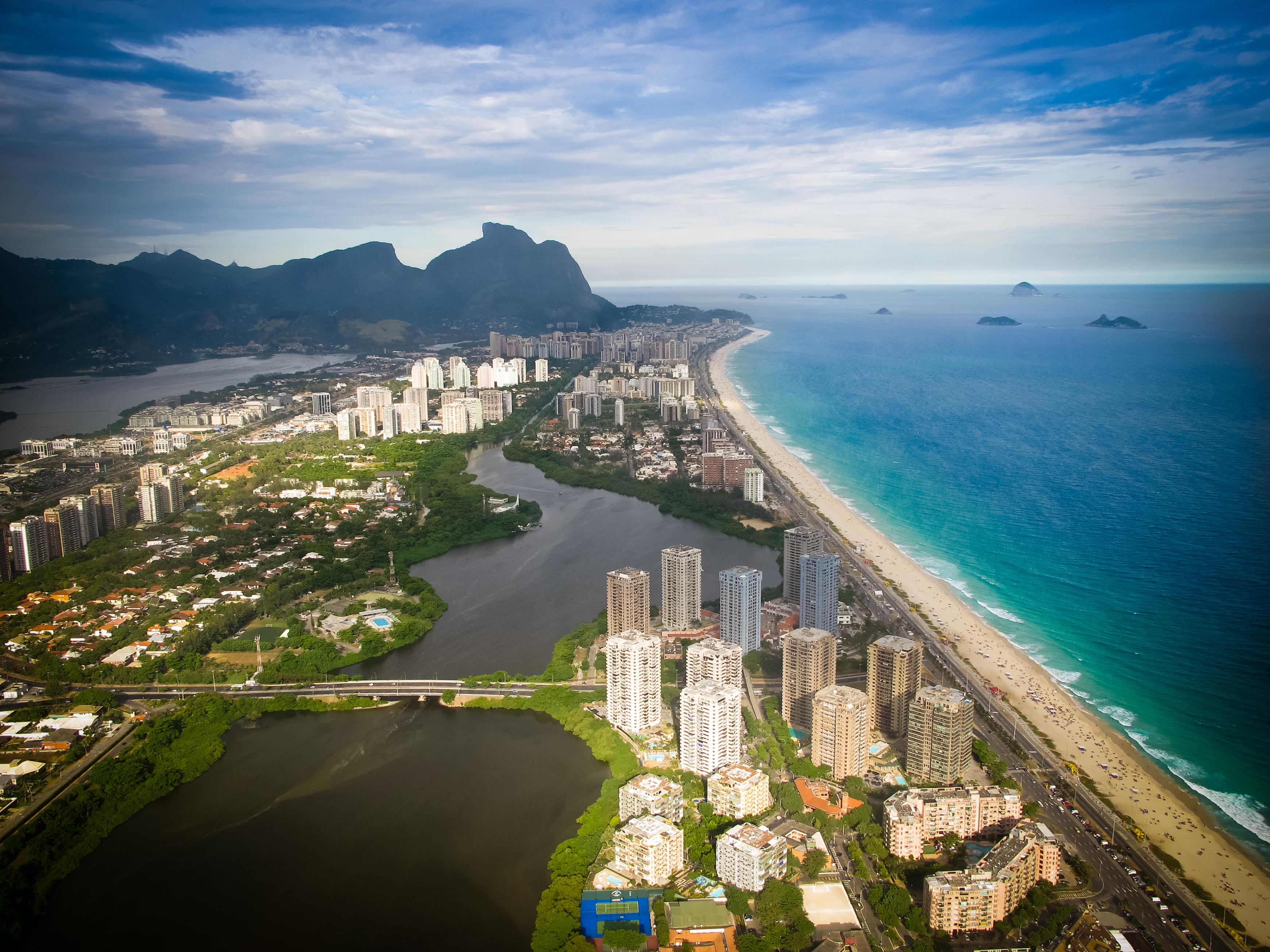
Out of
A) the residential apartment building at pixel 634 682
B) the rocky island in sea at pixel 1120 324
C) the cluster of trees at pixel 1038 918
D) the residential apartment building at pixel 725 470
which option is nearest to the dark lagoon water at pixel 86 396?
the residential apartment building at pixel 634 682

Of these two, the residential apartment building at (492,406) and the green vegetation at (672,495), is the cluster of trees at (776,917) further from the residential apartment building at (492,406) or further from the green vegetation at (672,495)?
the residential apartment building at (492,406)

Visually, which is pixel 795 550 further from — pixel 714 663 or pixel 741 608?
pixel 714 663

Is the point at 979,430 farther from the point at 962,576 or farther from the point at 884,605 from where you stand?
the point at 884,605

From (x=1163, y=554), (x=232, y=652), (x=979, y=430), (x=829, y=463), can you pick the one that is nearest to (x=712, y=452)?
(x=829, y=463)

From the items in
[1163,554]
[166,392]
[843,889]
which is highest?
[166,392]

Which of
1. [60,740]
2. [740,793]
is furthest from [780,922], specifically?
[60,740]

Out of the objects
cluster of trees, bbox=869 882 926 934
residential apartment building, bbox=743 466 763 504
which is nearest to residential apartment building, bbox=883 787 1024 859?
cluster of trees, bbox=869 882 926 934
